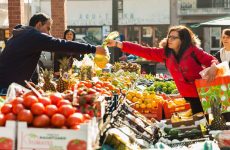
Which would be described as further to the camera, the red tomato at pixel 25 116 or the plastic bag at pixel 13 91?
the plastic bag at pixel 13 91

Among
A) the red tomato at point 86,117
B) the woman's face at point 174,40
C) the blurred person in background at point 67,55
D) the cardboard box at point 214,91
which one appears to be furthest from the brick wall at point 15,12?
the red tomato at point 86,117

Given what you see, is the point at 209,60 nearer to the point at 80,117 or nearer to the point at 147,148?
the point at 147,148

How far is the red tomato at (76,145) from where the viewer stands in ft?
10.8

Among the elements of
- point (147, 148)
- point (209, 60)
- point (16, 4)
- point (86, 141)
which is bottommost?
point (147, 148)

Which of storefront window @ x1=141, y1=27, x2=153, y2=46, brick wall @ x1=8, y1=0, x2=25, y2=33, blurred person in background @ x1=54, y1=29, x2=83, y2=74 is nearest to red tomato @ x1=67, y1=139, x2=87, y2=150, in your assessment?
blurred person in background @ x1=54, y1=29, x2=83, y2=74

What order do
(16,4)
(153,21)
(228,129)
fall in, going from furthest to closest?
(153,21) → (16,4) → (228,129)

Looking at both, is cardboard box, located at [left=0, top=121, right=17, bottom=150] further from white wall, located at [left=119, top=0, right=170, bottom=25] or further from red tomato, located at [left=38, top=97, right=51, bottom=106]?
white wall, located at [left=119, top=0, right=170, bottom=25]

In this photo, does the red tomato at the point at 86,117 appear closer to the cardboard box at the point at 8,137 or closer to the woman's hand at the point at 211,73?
the cardboard box at the point at 8,137

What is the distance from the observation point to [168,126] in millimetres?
5535

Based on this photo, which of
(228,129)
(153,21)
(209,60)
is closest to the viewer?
(228,129)

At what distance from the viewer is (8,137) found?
3383mm

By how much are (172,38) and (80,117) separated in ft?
8.86

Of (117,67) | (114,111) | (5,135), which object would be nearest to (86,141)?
(5,135)

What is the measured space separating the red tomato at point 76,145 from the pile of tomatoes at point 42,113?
0.46 ft
